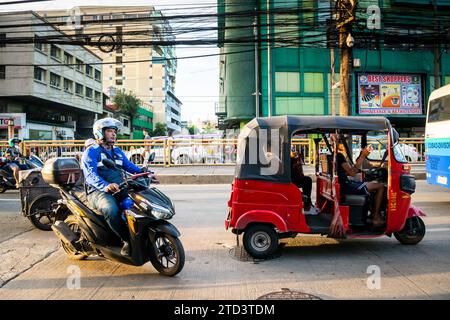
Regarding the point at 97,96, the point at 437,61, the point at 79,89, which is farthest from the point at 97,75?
the point at 437,61

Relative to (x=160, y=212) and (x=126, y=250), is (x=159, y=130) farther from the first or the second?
(x=160, y=212)

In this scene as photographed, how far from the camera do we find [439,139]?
904 centimetres

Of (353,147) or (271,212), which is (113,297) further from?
(353,147)

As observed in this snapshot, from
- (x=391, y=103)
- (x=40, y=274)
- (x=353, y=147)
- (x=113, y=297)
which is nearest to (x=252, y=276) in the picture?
(x=113, y=297)

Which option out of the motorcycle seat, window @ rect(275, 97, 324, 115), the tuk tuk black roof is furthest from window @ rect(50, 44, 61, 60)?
the tuk tuk black roof

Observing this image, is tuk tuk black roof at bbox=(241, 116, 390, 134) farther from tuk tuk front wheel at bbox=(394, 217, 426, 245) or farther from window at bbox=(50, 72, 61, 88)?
window at bbox=(50, 72, 61, 88)

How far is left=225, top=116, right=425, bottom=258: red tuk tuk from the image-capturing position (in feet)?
16.6

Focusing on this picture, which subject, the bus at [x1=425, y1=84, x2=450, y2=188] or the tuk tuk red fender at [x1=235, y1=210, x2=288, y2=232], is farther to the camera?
the bus at [x1=425, y1=84, x2=450, y2=188]

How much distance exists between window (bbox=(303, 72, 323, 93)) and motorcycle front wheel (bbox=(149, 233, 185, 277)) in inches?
1104

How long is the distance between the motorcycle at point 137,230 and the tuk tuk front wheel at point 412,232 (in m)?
3.39

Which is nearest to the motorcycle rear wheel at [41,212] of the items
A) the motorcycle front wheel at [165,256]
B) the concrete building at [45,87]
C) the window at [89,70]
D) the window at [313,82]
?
the motorcycle front wheel at [165,256]

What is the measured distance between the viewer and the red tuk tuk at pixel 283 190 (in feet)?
16.6

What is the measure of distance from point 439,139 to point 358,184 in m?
4.50
